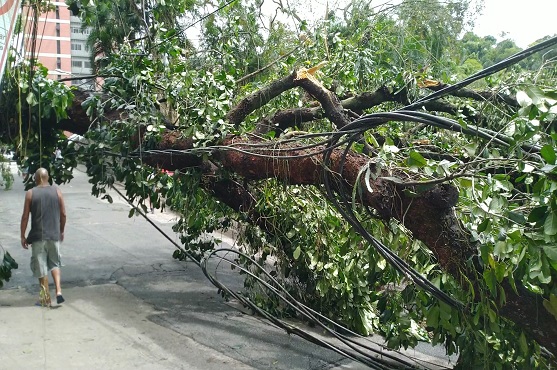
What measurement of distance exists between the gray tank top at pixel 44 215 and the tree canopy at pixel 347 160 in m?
0.57

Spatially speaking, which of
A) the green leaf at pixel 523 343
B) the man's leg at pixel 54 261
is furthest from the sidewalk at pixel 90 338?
the green leaf at pixel 523 343

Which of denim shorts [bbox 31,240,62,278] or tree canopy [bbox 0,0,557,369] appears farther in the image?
denim shorts [bbox 31,240,62,278]

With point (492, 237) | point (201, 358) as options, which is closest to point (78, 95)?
point (201, 358)

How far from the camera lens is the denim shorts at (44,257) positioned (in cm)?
734

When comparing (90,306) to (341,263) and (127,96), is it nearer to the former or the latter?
(127,96)

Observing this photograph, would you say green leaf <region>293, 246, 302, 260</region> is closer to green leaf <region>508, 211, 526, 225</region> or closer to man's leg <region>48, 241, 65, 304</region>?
man's leg <region>48, 241, 65, 304</region>

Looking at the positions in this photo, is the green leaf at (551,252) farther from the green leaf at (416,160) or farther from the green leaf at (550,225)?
the green leaf at (416,160)

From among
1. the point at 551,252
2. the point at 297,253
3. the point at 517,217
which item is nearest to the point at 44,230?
the point at 297,253

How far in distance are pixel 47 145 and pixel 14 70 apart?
1507 mm

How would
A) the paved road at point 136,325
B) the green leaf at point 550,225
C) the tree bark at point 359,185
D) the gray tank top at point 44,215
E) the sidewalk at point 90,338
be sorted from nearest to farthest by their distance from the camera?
1. the green leaf at point 550,225
2. the tree bark at point 359,185
3. the sidewalk at point 90,338
4. the paved road at point 136,325
5. the gray tank top at point 44,215

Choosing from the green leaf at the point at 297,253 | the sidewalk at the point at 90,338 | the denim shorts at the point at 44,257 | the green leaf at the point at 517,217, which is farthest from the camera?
the denim shorts at the point at 44,257

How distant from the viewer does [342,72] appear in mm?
8086

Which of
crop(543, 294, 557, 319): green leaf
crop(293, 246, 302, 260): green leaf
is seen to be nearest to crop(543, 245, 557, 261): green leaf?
A: crop(543, 294, 557, 319): green leaf

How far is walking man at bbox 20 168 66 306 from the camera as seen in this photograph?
741 centimetres
